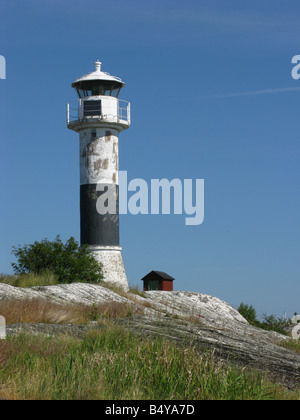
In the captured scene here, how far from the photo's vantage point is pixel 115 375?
834 centimetres

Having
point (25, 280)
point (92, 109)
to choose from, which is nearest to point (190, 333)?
point (25, 280)

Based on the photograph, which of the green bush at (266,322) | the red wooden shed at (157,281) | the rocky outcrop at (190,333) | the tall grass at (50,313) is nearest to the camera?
the rocky outcrop at (190,333)

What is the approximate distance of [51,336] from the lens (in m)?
10.3

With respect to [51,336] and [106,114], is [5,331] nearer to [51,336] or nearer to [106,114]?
[51,336]

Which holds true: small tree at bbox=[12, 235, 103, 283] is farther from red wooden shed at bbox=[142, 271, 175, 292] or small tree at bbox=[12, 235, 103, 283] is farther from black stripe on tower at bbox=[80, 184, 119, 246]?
red wooden shed at bbox=[142, 271, 175, 292]

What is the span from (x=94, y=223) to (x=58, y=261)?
173 inches

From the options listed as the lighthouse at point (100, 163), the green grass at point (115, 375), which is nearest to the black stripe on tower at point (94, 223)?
the lighthouse at point (100, 163)

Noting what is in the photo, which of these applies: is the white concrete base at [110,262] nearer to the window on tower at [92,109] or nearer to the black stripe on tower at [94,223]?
the black stripe on tower at [94,223]

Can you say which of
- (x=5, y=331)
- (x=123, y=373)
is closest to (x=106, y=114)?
(x=5, y=331)

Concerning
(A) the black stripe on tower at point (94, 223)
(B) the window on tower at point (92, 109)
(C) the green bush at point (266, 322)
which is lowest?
(C) the green bush at point (266, 322)

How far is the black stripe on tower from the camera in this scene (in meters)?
34.3

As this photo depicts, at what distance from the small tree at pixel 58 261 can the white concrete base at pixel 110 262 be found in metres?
1.98

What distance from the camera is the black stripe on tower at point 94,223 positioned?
113ft
